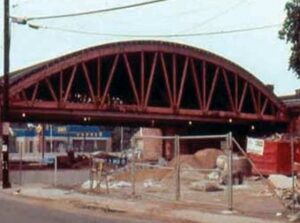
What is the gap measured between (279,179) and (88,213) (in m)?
10.9

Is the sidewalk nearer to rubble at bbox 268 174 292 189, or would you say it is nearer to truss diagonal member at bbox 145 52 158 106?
rubble at bbox 268 174 292 189

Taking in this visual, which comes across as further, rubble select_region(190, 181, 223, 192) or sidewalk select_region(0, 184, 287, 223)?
rubble select_region(190, 181, 223, 192)

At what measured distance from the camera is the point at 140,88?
270ft

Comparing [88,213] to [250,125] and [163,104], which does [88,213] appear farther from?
[250,125]

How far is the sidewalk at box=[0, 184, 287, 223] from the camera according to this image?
66.7 ft

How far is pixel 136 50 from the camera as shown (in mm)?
78625

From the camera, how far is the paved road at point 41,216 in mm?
20469

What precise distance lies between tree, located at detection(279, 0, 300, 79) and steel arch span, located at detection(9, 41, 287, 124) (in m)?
43.7

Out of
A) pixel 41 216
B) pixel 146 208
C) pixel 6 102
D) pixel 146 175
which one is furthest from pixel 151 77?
pixel 41 216

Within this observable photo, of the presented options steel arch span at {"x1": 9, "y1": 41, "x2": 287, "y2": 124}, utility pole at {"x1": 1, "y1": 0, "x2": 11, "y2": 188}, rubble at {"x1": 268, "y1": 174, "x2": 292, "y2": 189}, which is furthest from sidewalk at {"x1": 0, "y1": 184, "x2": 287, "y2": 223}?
steel arch span at {"x1": 9, "y1": 41, "x2": 287, "y2": 124}

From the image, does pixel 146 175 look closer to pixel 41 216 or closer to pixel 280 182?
pixel 280 182

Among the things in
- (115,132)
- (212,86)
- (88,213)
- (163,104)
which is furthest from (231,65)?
(115,132)

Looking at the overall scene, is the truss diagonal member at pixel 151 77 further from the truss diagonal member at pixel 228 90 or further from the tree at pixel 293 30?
the tree at pixel 293 30

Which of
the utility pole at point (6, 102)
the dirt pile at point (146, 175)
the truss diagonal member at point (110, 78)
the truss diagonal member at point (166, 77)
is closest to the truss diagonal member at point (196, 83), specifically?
the truss diagonal member at point (166, 77)
